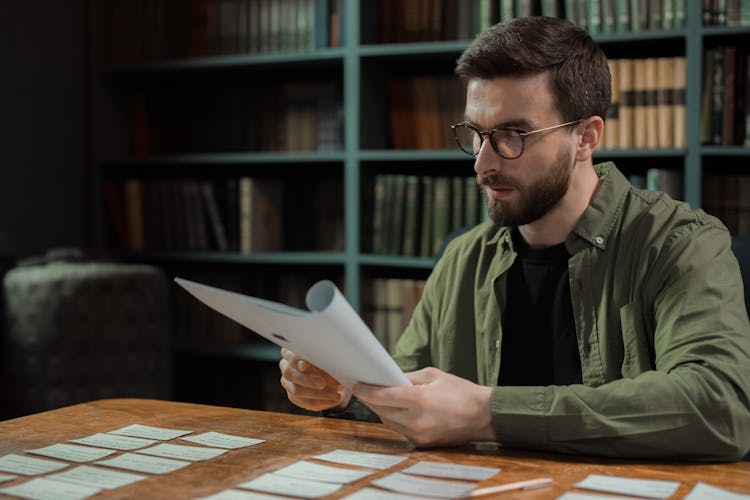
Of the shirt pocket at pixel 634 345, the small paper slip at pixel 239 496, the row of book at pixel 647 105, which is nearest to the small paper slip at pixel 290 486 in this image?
the small paper slip at pixel 239 496

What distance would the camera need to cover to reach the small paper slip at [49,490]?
995 mm

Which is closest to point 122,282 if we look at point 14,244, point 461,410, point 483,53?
point 14,244

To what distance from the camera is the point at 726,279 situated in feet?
4.39

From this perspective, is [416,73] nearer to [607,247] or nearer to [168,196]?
[168,196]

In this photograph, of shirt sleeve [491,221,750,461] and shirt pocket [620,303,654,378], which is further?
shirt pocket [620,303,654,378]

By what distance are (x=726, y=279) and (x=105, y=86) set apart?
2.63 meters

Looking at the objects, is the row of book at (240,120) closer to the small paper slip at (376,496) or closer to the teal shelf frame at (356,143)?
the teal shelf frame at (356,143)

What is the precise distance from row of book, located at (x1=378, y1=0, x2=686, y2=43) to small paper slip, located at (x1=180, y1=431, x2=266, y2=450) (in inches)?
72.5

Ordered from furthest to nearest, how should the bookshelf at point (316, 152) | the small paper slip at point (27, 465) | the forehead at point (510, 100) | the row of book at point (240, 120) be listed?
the row of book at point (240, 120) < the bookshelf at point (316, 152) < the forehead at point (510, 100) < the small paper slip at point (27, 465)

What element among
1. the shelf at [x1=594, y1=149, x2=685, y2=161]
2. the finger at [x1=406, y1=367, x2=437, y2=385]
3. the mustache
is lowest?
the finger at [x1=406, y1=367, x2=437, y2=385]

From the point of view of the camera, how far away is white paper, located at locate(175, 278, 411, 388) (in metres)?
1.03

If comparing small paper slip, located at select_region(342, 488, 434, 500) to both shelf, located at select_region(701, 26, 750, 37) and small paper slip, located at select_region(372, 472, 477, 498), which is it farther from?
shelf, located at select_region(701, 26, 750, 37)

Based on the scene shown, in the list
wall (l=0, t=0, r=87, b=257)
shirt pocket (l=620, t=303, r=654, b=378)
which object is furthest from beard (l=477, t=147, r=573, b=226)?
wall (l=0, t=0, r=87, b=257)

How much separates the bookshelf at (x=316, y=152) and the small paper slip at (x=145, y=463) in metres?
1.80
